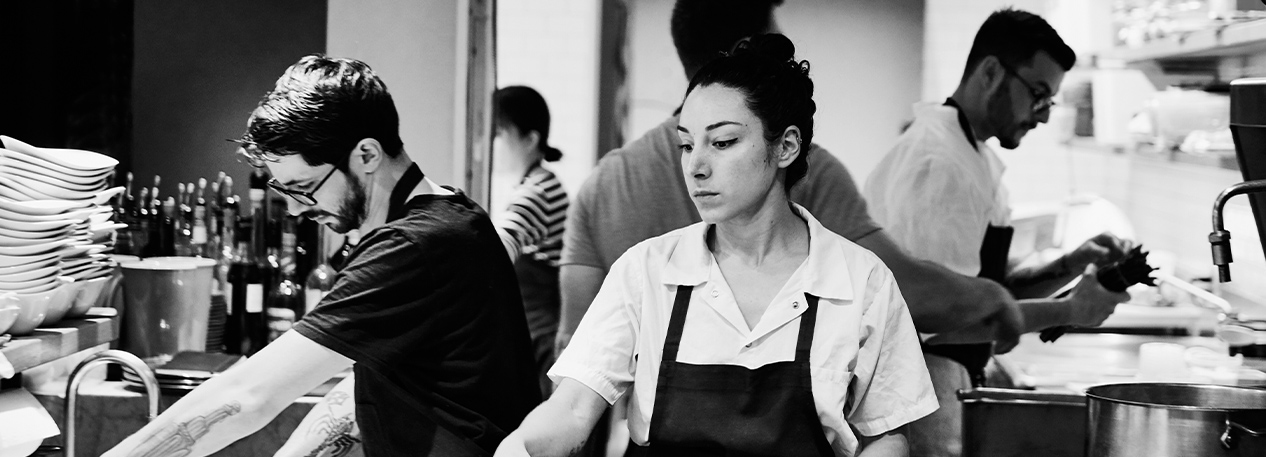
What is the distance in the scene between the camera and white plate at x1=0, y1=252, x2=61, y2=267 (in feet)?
8.34

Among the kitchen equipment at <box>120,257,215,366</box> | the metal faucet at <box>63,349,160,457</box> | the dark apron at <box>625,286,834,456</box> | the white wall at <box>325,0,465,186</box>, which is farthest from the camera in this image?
the white wall at <box>325,0,465,186</box>

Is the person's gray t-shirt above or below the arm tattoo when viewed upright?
above

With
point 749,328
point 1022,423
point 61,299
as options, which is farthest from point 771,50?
point 61,299

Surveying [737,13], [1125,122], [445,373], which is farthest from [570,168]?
[1125,122]

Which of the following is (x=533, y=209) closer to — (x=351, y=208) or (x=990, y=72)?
(x=351, y=208)

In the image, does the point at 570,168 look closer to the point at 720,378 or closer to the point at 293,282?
the point at 293,282

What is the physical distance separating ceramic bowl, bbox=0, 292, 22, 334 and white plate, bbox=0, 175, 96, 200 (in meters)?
0.23

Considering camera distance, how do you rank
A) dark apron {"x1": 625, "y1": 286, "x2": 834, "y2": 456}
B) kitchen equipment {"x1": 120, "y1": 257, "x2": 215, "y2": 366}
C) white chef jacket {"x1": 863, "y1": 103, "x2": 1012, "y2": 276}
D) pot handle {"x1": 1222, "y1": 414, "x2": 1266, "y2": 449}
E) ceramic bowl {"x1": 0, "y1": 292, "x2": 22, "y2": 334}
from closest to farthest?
pot handle {"x1": 1222, "y1": 414, "x2": 1266, "y2": 449}
dark apron {"x1": 625, "y1": 286, "x2": 834, "y2": 456}
ceramic bowl {"x1": 0, "y1": 292, "x2": 22, "y2": 334}
white chef jacket {"x1": 863, "y1": 103, "x2": 1012, "y2": 276}
kitchen equipment {"x1": 120, "y1": 257, "x2": 215, "y2": 366}

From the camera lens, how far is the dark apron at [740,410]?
1888mm

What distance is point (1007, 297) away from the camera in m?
2.81

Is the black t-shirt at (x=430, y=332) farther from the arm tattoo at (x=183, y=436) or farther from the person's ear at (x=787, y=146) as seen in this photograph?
the person's ear at (x=787, y=146)

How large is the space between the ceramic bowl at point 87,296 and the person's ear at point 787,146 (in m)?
1.71

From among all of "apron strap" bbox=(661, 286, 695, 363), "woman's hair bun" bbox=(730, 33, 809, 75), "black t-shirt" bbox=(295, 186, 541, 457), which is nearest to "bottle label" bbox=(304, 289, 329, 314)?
"black t-shirt" bbox=(295, 186, 541, 457)

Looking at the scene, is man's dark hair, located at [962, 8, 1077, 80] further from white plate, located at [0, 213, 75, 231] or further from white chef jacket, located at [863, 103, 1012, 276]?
white plate, located at [0, 213, 75, 231]
